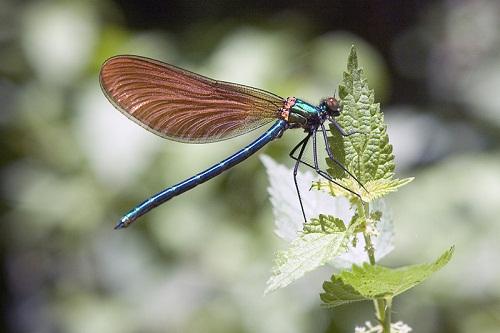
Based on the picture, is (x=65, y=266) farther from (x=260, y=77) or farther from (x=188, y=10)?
(x=188, y=10)

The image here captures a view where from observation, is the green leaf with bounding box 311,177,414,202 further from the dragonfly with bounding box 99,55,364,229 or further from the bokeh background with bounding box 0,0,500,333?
the bokeh background with bounding box 0,0,500,333

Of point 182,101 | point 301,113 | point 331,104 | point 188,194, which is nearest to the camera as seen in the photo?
point 331,104

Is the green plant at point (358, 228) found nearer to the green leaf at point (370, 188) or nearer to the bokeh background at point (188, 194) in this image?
the green leaf at point (370, 188)

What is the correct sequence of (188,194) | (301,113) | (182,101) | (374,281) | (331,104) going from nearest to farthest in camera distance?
(374,281)
(331,104)
(301,113)
(182,101)
(188,194)

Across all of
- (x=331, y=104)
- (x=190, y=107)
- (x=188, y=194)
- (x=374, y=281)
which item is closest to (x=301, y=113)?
(x=331, y=104)

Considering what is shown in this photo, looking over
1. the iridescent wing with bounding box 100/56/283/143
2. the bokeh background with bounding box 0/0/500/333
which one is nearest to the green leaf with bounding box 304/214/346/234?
the iridescent wing with bounding box 100/56/283/143

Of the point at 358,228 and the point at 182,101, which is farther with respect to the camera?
the point at 182,101

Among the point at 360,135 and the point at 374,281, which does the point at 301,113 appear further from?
the point at 374,281
